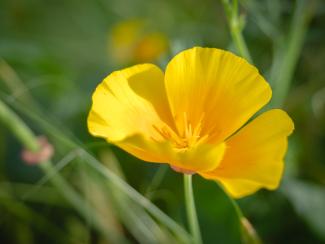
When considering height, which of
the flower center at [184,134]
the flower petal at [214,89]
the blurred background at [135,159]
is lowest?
the blurred background at [135,159]

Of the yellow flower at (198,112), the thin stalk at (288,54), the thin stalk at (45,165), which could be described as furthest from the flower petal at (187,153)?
the thin stalk at (288,54)

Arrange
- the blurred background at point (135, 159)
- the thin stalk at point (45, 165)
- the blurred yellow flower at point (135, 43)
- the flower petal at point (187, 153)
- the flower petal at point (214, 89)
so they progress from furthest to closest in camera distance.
Result: the blurred yellow flower at point (135, 43)
the blurred background at point (135, 159)
the thin stalk at point (45, 165)
the flower petal at point (214, 89)
the flower petal at point (187, 153)

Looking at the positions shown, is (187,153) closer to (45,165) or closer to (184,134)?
(184,134)

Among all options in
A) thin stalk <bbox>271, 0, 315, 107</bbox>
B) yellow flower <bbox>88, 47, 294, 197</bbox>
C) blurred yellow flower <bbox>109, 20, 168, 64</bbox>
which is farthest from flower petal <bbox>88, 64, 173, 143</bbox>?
blurred yellow flower <bbox>109, 20, 168, 64</bbox>

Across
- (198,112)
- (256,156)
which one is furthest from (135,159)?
(256,156)

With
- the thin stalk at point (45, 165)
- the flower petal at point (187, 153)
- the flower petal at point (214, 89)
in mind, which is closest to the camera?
the flower petal at point (187, 153)

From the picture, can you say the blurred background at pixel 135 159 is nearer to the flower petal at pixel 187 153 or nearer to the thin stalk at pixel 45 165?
the thin stalk at pixel 45 165
